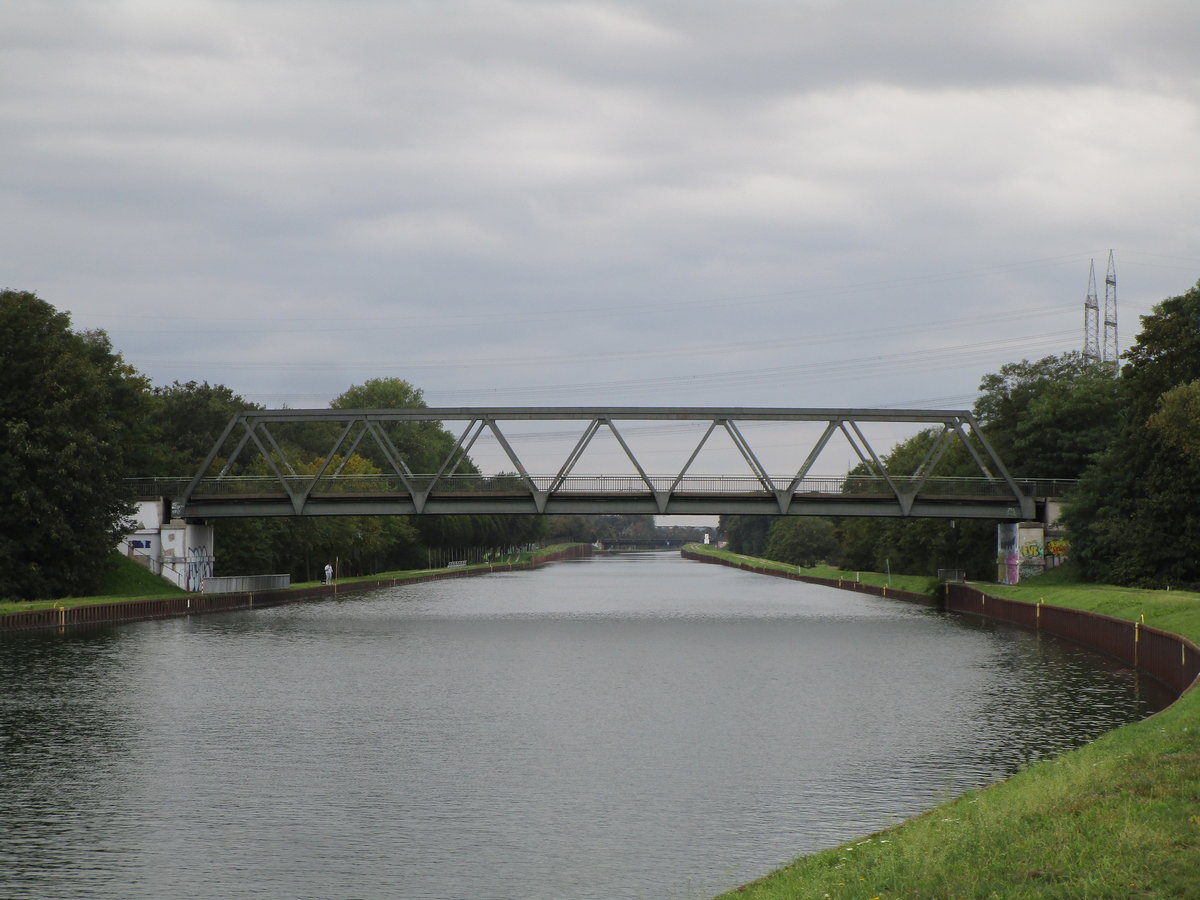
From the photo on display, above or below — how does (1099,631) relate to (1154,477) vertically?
below

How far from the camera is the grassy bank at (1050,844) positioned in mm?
13453

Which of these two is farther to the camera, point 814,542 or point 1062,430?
point 814,542

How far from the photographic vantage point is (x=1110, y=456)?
238 feet

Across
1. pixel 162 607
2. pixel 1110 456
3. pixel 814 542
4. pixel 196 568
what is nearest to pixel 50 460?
pixel 162 607

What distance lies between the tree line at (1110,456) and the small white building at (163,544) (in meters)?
53.5

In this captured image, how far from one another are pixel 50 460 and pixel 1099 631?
50.5 m

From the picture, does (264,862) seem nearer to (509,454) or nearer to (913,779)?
(913,779)

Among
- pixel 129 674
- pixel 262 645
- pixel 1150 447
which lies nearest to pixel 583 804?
pixel 129 674

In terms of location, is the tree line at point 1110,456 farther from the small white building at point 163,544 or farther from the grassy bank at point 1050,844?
the small white building at point 163,544

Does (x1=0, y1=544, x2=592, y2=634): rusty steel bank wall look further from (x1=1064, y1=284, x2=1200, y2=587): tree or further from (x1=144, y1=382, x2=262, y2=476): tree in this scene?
(x1=1064, y1=284, x2=1200, y2=587): tree

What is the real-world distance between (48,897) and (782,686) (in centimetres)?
2718

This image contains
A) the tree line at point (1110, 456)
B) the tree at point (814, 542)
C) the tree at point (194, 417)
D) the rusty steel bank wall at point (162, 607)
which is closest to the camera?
the rusty steel bank wall at point (162, 607)

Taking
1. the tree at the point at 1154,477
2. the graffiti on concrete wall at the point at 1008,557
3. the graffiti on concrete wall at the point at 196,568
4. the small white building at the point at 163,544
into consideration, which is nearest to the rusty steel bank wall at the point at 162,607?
the graffiti on concrete wall at the point at 196,568

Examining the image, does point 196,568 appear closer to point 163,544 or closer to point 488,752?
point 163,544
